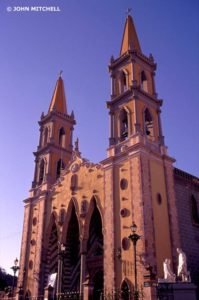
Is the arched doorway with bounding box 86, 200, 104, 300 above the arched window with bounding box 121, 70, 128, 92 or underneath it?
underneath

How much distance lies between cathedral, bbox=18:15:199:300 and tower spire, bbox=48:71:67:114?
3294 mm

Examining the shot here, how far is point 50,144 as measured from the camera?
37.1 metres

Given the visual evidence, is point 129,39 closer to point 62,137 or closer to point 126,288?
point 62,137

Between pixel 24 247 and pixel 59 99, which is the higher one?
pixel 59 99

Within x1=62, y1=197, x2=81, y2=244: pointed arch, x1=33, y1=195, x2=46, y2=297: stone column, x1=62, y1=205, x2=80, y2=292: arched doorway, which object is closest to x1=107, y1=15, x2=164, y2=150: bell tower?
x1=62, y1=197, x2=81, y2=244: pointed arch

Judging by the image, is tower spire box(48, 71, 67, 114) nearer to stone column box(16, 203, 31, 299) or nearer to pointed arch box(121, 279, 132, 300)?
stone column box(16, 203, 31, 299)

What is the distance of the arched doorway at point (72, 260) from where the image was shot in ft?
97.2

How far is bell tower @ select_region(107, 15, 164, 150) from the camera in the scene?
2842 cm

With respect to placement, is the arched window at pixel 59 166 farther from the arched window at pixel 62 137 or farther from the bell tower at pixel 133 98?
the bell tower at pixel 133 98

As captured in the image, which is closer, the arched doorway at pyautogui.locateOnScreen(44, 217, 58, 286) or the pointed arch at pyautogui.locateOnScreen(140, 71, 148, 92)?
the arched doorway at pyautogui.locateOnScreen(44, 217, 58, 286)

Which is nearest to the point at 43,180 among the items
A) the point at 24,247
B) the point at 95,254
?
the point at 24,247

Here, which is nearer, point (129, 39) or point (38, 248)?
point (38, 248)

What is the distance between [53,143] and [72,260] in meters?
13.1

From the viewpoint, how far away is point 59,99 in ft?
136
